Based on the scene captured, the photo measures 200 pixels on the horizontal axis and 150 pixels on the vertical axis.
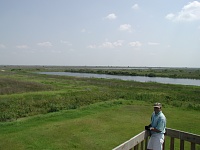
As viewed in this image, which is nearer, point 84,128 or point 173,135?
point 173,135

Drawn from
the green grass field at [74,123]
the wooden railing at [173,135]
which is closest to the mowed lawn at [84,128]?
the green grass field at [74,123]

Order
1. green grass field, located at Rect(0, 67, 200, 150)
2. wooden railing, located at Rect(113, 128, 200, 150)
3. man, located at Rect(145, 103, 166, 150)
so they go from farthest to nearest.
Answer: green grass field, located at Rect(0, 67, 200, 150) → man, located at Rect(145, 103, 166, 150) → wooden railing, located at Rect(113, 128, 200, 150)

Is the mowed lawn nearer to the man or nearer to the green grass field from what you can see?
the green grass field

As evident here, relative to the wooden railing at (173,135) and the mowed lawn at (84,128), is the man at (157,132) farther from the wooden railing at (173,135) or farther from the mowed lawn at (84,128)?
the mowed lawn at (84,128)

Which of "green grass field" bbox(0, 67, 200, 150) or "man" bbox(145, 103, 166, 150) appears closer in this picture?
"man" bbox(145, 103, 166, 150)

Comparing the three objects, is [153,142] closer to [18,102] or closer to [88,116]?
[88,116]

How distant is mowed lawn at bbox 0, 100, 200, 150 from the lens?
1087 cm

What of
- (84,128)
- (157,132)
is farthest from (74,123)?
(157,132)

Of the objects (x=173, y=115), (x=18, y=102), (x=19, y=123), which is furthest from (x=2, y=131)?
(x=173, y=115)

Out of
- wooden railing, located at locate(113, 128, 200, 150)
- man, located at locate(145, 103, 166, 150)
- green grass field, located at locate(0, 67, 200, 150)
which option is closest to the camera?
wooden railing, located at locate(113, 128, 200, 150)

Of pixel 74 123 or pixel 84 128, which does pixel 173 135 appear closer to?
pixel 84 128

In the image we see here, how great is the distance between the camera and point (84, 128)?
13.4 meters

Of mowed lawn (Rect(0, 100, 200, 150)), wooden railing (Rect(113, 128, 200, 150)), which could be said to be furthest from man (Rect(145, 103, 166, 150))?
mowed lawn (Rect(0, 100, 200, 150))

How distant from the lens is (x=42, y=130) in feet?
42.7
